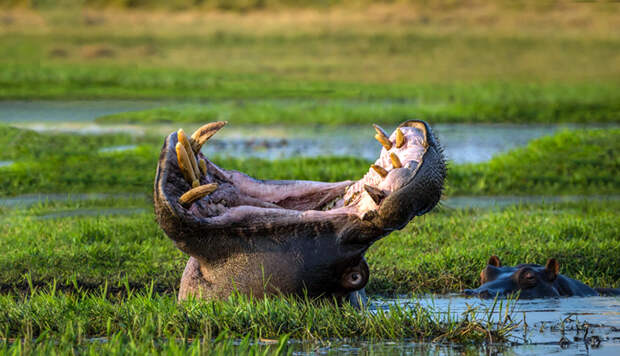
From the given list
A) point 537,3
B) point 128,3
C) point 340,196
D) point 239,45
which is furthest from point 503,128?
point 128,3

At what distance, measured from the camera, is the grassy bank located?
20.8 feet

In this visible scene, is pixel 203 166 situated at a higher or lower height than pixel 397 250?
higher

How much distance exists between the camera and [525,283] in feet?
19.0

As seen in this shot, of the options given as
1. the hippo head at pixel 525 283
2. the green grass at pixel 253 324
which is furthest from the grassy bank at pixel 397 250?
the green grass at pixel 253 324

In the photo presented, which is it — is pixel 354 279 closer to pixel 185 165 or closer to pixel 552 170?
pixel 185 165

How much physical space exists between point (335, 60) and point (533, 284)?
39424mm

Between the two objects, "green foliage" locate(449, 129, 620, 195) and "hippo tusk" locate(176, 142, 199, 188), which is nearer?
"hippo tusk" locate(176, 142, 199, 188)

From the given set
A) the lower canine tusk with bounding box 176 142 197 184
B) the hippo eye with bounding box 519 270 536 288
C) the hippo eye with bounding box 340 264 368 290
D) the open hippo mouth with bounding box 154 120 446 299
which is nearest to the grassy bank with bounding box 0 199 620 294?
the hippo eye with bounding box 519 270 536 288

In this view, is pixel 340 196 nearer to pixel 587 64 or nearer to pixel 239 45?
pixel 587 64

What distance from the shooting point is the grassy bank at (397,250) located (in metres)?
6.35

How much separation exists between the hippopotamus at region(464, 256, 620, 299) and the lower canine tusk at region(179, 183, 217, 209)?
2057 mm

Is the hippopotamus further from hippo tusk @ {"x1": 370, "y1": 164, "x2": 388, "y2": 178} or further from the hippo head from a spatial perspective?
hippo tusk @ {"x1": 370, "y1": 164, "x2": 388, "y2": 178}

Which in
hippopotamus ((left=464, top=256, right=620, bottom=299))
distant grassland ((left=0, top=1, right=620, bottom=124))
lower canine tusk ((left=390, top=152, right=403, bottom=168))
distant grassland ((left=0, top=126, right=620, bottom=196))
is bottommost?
distant grassland ((left=0, top=1, right=620, bottom=124))

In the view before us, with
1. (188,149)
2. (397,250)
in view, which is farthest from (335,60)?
(188,149)
